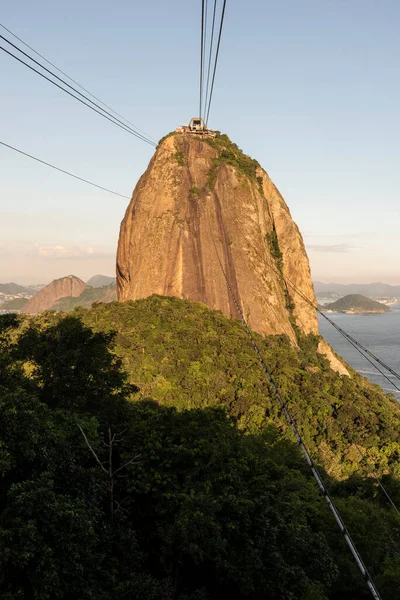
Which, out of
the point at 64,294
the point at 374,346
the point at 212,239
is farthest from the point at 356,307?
the point at 212,239

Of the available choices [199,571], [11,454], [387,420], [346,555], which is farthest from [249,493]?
[387,420]

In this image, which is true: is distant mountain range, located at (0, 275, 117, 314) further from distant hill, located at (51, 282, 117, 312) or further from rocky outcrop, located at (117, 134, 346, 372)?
rocky outcrop, located at (117, 134, 346, 372)

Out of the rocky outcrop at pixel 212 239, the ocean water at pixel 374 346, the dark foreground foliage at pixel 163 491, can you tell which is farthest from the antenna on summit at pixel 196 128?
the ocean water at pixel 374 346

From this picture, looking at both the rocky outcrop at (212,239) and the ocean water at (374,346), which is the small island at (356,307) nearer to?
the ocean water at (374,346)

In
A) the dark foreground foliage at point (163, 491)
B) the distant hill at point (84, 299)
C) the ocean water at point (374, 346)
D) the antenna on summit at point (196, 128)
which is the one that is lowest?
the ocean water at point (374, 346)

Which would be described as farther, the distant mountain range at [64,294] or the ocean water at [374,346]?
the distant mountain range at [64,294]

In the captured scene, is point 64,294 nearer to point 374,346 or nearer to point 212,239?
point 374,346

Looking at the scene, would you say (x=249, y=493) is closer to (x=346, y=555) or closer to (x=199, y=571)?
(x=199, y=571)
